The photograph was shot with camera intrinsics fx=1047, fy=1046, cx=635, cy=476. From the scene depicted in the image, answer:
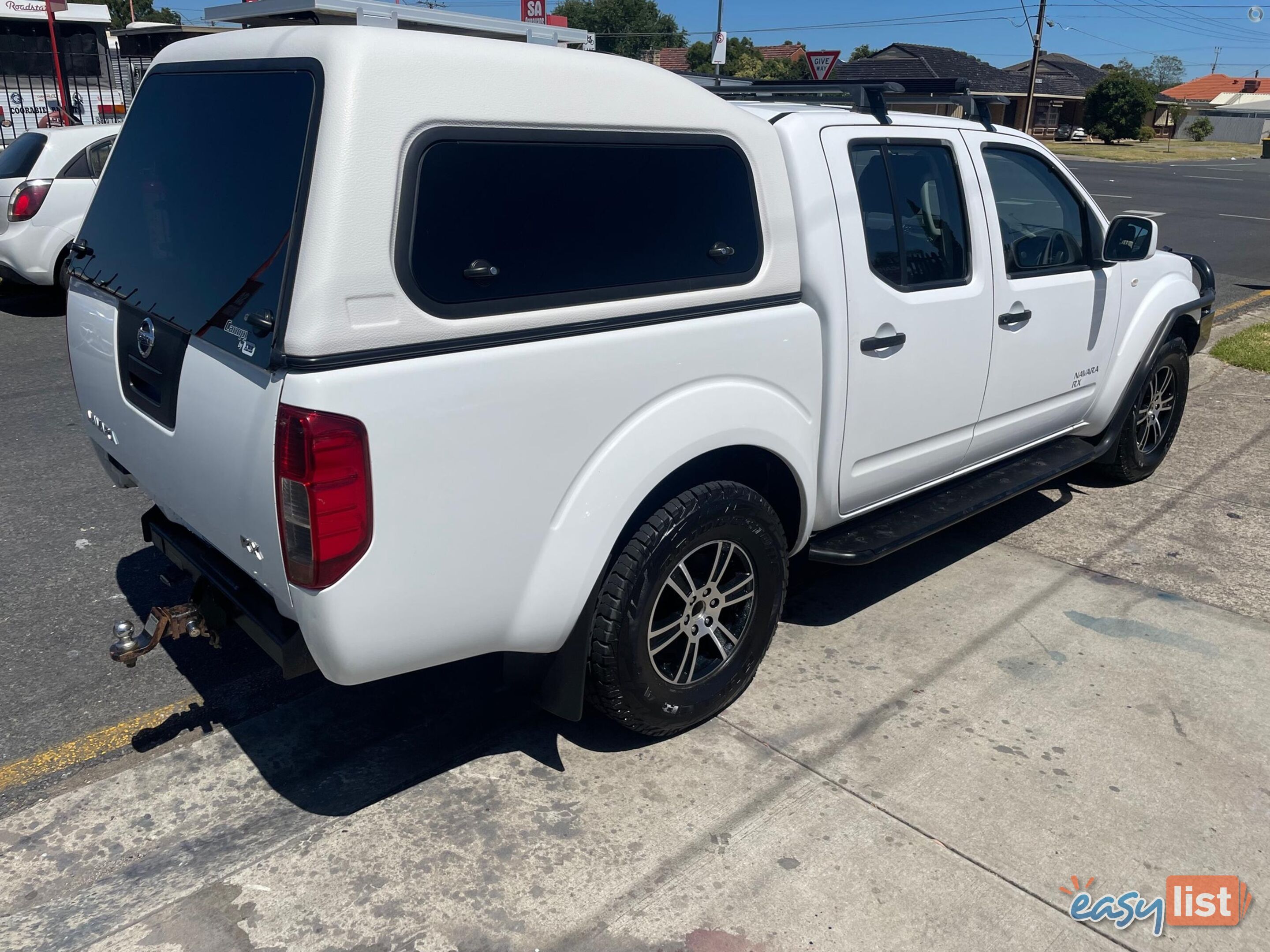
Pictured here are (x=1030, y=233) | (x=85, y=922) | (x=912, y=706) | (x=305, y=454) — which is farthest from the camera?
(x=1030, y=233)

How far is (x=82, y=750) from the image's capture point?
3340 mm

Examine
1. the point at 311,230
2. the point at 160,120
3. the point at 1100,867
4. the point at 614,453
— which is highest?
the point at 160,120

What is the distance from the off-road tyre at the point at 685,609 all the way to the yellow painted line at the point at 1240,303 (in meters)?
8.83

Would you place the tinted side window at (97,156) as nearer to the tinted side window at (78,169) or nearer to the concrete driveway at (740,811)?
the tinted side window at (78,169)

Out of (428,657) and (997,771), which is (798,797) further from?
(428,657)

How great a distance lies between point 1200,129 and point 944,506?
82.2 meters

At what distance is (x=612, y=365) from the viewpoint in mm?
2883

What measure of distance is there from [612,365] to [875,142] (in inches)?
62.9

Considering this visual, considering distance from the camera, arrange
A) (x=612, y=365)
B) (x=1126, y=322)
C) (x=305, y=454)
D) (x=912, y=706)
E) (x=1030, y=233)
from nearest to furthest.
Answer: (x=305, y=454)
(x=612, y=365)
(x=912, y=706)
(x=1030, y=233)
(x=1126, y=322)

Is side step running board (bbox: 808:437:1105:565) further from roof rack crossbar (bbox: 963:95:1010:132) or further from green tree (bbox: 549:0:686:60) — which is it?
green tree (bbox: 549:0:686:60)

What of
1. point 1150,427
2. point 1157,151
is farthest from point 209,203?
point 1157,151

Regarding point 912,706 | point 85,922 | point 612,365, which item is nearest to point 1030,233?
point 912,706

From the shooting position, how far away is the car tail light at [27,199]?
9.04 metres

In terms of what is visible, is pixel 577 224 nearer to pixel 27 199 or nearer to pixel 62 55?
pixel 27 199
